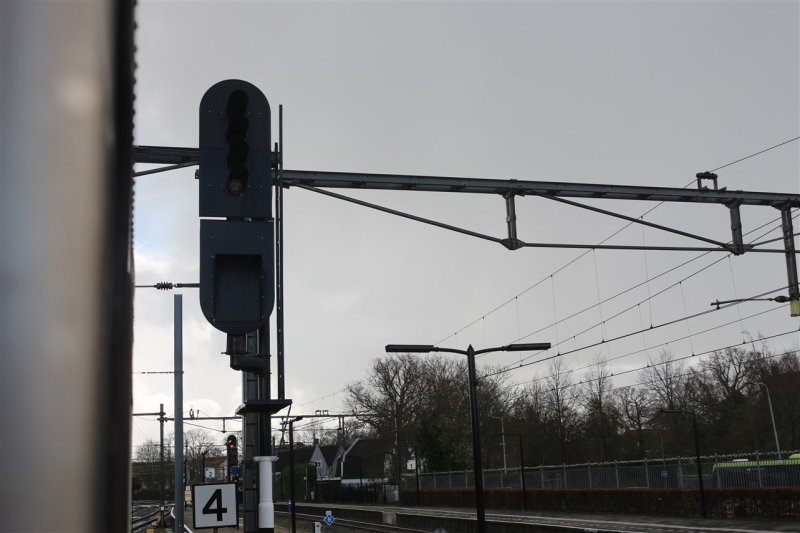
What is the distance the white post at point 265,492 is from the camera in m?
6.24

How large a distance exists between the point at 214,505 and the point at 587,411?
184ft

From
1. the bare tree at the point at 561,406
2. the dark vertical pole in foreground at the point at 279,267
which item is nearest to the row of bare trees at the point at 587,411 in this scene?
the bare tree at the point at 561,406

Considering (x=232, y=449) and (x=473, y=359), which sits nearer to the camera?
(x=473, y=359)

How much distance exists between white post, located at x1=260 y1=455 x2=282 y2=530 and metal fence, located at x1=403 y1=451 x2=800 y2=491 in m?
30.3

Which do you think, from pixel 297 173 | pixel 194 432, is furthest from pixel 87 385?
pixel 194 432

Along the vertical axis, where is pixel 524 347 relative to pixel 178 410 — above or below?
above

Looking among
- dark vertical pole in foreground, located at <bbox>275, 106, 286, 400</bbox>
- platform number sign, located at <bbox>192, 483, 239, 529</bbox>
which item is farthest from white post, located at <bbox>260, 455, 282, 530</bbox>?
platform number sign, located at <bbox>192, 483, 239, 529</bbox>

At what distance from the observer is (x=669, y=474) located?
37.7m

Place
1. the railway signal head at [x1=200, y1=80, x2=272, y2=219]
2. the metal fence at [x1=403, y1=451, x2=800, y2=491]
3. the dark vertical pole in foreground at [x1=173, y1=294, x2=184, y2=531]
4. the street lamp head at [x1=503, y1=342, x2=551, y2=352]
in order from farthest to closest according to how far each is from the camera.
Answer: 1. the metal fence at [x1=403, y1=451, x2=800, y2=491]
2. the street lamp head at [x1=503, y1=342, x2=551, y2=352]
3. the dark vertical pole in foreground at [x1=173, y1=294, x2=184, y2=531]
4. the railway signal head at [x1=200, y1=80, x2=272, y2=219]

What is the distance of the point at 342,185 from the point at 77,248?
1189 cm

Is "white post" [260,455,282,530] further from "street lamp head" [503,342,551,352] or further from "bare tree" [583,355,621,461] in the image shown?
"bare tree" [583,355,621,461]

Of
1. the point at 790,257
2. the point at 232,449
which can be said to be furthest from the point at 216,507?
the point at 232,449

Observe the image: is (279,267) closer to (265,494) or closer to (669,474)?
(265,494)

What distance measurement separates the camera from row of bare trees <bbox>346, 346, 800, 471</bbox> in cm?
5422
